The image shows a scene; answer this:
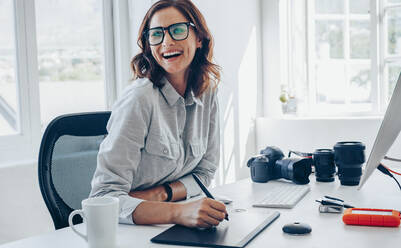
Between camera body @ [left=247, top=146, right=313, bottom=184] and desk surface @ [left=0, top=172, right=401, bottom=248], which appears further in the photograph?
camera body @ [left=247, top=146, right=313, bottom=184]

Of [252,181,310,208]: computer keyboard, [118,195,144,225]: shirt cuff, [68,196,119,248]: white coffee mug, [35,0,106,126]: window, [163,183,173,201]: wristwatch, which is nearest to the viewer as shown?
[68,196,119,248]: white coffee mug

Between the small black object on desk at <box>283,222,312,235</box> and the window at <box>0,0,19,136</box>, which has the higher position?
the window at <box>0,0,19,136</box>

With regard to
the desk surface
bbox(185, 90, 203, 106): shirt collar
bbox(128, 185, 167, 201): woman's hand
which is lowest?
the desk surface

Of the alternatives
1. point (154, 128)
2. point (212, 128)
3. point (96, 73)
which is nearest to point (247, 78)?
point (96, 73)

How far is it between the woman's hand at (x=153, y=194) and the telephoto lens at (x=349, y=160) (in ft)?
2.04

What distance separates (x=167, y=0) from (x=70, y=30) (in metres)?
1.24

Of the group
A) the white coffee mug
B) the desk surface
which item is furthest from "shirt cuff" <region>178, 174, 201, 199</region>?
the white coffee mug

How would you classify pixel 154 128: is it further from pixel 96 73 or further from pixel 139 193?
pixel 96 73

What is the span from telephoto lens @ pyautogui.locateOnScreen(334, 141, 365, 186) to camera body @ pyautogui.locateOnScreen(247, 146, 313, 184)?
120 millimetres

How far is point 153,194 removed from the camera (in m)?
1.51

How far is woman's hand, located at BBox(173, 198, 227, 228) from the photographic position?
1.13 meters

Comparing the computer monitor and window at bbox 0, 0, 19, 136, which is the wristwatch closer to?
the computer monitor

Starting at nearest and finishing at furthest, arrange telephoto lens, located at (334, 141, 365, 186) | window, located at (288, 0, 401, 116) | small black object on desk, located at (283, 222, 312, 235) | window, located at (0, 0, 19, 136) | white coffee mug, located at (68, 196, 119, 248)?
white coffee mug, located at (68, 196, 119, 248), small black object on desk, located at (283, 222, 312, 235), telephoto lens, located at (334, 141, 365, 186), window, located at (0, 0, 19, 136), window, located at (288, 0, 401, 116)

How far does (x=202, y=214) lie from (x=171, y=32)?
2.23 ft
